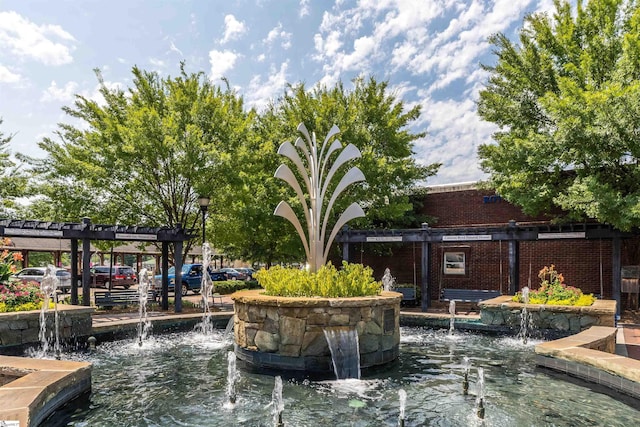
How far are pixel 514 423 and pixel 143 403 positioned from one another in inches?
194

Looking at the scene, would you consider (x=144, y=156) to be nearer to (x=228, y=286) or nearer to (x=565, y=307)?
(x=228, y=286)

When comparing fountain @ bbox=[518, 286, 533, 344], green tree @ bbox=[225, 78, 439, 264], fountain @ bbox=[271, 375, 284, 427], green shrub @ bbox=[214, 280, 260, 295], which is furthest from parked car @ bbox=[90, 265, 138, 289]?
fountain @ bbox=[271, 375, 284, 427]

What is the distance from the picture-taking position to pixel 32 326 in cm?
995

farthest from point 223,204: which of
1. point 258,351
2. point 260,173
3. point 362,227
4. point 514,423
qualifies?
point 514,423

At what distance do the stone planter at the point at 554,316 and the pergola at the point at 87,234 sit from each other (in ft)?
32.8

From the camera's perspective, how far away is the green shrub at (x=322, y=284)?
8.59 metres

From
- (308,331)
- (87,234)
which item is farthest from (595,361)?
(87,234)

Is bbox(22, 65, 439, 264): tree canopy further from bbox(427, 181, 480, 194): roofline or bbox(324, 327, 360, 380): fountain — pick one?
bbox(324, 327, 360, 380): fountain

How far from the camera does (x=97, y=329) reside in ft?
36.3

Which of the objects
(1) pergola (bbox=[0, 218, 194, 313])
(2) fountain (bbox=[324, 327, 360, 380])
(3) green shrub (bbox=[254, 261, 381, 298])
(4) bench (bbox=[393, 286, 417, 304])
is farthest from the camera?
(4) bench (bbox=[393, 286, 417, 304])

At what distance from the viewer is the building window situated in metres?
20.3

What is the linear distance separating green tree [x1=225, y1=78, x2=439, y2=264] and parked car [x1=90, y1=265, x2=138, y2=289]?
1066cm

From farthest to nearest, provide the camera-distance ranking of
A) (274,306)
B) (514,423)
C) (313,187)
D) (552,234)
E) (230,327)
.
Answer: (552,234) < (230,327) < (313,187) < (274,306) < (514,423)

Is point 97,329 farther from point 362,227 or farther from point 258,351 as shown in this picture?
point 362,227
